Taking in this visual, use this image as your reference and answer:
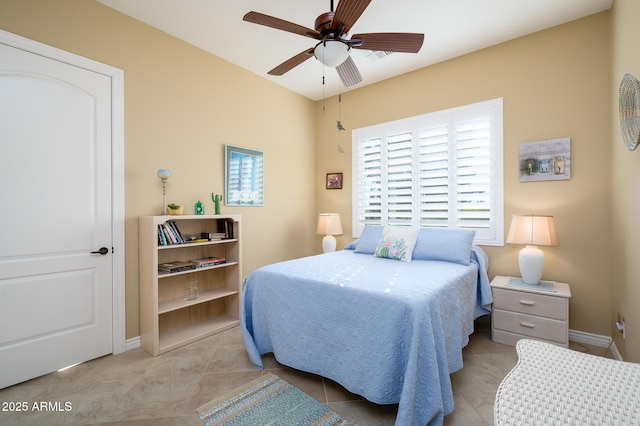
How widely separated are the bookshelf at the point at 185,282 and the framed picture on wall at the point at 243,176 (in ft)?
1.36

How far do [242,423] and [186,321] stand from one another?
165 cm

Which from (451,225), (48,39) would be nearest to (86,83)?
(48,39)

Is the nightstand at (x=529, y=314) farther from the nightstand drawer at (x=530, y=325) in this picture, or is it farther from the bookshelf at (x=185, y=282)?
the bookshelf at (x=185, y=282)

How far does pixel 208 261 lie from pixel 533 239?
3.09m

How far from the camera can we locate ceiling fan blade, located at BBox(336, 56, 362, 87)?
224 cm

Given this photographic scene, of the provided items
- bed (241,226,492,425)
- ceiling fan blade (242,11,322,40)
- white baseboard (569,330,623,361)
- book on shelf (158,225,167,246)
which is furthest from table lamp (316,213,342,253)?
white baseboard (569,330,623,361)

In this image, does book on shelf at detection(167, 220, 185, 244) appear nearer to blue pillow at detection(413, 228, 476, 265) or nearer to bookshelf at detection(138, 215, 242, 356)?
bookshelf at detection(138, 215, 242, 356)

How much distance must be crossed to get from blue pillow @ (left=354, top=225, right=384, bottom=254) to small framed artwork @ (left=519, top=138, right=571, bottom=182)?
1.56 meters

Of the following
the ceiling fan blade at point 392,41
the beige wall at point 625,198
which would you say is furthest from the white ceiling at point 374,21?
the ceiling fan blade at point 392,41

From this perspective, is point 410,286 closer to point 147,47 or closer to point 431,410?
point 431,410

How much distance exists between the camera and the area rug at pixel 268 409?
5.48 feet

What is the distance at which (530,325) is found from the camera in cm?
247

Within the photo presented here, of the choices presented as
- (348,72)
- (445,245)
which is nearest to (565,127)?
(445,245)

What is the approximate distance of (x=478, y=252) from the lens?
9.39ft
